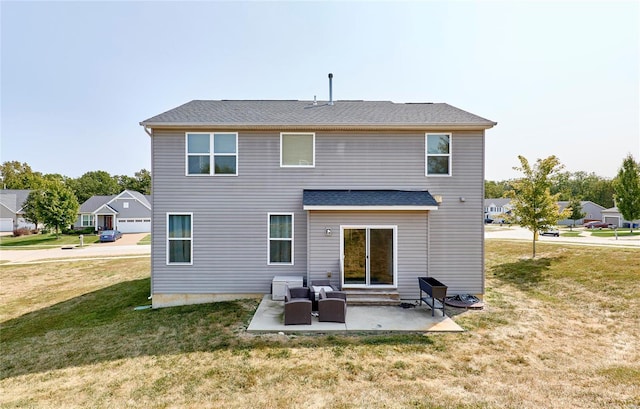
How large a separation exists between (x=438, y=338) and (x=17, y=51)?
2292cm

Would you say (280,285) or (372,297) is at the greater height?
(280,285)

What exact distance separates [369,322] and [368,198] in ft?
12.5

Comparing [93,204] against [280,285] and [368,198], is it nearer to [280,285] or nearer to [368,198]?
[280,285]

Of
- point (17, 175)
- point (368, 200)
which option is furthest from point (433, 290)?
point (17, 175)

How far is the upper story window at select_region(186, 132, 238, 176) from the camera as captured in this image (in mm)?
9367

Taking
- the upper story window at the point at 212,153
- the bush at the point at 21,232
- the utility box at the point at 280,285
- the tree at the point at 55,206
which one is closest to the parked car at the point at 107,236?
the tree at the point at 55,206

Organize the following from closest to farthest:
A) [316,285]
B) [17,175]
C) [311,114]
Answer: [316,285] → [311,114] → [17,175]

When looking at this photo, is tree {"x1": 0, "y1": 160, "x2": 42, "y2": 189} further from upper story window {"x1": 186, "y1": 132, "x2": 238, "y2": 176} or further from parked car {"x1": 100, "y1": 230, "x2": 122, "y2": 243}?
upper story window {"x1": 186, "y1": 132, "x2": 238, "y2": 176}

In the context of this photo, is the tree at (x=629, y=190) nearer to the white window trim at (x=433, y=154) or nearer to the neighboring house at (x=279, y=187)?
the neighboring house at (x=279, y=187)

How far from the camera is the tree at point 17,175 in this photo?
6456 centimetres

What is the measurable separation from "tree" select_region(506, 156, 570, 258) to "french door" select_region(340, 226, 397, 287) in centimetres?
1041

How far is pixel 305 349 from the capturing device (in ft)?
19.6

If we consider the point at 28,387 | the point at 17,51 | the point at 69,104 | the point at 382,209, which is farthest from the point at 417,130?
the point at 69,104

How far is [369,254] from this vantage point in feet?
29.3
